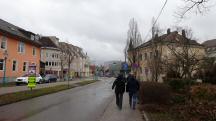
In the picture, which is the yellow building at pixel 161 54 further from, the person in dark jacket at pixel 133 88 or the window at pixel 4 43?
the window at pixel 4 43

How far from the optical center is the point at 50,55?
9075 cm

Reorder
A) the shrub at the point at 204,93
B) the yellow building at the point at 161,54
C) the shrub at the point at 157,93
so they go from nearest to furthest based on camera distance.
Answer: the shrub at the point at 204,93, the shrub at the point at 157,93, the yellow building at the point at 161,54

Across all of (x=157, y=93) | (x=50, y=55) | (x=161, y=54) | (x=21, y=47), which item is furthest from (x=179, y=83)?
(x=50, y=55)

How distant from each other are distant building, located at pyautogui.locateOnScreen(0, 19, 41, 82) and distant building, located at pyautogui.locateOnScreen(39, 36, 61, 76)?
110ft

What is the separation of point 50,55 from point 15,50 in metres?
44.4

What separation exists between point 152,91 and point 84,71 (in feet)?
415

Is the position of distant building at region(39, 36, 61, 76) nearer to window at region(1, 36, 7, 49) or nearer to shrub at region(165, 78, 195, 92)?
window at region(1, 36, 7, 49)

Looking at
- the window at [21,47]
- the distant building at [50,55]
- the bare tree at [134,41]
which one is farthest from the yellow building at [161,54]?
the distant building at [50,55]

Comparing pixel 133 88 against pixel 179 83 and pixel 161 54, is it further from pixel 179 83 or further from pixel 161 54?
pixel 161 54

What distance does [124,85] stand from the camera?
15.5m

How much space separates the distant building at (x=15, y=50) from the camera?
4203 centimetres

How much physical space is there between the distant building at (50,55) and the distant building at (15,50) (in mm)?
33653

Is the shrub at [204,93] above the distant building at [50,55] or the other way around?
the other way around

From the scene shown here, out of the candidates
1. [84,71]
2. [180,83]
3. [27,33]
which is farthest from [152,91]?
[84,71]
